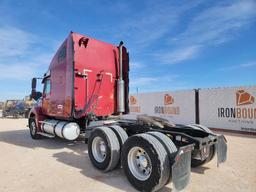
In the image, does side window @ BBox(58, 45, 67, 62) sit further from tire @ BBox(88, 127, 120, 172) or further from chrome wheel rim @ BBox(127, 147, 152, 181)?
chrome wheel rim @ BBox(127, 147, 152, 181)

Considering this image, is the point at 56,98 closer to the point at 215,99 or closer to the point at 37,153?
the point at 37,153

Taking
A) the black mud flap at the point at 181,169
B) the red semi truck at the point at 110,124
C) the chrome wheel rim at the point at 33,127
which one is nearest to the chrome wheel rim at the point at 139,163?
the red semi truck at the point at 110,124

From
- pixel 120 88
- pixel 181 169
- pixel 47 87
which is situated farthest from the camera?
pixel 47 87

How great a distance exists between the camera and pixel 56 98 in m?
8.39

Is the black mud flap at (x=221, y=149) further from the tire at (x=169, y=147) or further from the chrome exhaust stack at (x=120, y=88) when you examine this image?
the chrome exhaust stack at (x=120, y=88)

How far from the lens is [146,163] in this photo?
4.38 metres

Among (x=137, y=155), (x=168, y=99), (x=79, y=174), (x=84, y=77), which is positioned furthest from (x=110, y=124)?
(x=168, y=99)

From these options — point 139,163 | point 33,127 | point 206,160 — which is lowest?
point 206,160

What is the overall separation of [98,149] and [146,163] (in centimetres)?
174

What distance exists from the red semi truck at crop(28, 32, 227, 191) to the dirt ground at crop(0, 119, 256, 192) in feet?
1.13

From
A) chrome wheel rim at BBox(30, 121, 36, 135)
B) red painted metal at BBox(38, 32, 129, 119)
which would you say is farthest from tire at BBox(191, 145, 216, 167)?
chrome wheel rim at BBox(30, 121, 36, 135)

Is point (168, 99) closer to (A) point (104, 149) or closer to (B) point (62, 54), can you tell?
(B) point (62, 54)

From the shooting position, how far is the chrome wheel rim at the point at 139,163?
432cm

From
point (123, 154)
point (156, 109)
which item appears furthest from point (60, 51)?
point (156, 109)
